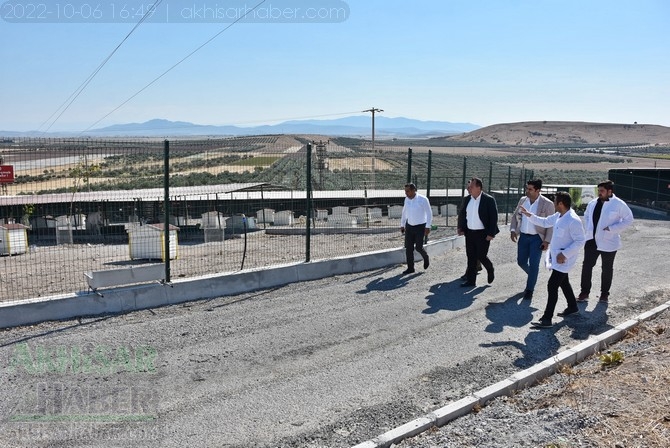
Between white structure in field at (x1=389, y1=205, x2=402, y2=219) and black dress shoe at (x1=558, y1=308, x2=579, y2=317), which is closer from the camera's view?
black dress shoe at (x1=558, y1=308, x2=579, y2=317)

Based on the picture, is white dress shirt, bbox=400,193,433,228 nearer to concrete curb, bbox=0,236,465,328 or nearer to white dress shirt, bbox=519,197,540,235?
concrete curb, bbox=0,236,465,328

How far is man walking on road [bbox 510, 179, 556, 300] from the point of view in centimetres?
900

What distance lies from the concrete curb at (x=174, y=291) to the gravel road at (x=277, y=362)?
0.22 meters

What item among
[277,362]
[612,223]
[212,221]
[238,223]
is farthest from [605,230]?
[212,221]

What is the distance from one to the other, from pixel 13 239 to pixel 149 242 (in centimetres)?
401

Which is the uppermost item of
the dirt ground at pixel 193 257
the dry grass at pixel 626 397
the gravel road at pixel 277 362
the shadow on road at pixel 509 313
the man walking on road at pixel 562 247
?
the man walking on road at pixel 562 247

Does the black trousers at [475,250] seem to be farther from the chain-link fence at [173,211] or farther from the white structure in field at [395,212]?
the white structure in field at [395,212]

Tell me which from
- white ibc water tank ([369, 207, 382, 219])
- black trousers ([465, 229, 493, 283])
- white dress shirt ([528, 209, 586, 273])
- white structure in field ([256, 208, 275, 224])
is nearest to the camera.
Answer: white dress shirt ([528, 209, 586, 273])

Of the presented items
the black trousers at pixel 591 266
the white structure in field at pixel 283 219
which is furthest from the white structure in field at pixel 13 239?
the black trousers at pixel 591 266

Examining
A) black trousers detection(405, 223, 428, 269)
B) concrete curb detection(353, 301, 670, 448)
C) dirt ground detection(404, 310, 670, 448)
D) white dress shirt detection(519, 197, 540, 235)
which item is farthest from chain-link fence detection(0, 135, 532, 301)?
dirt ground detection(404, 310, 670, 448)

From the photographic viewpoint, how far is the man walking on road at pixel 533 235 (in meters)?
9.00

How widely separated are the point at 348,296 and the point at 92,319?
11.6ft

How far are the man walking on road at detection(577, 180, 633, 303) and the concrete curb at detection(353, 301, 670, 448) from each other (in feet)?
3.80

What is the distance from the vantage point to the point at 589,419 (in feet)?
16.8
